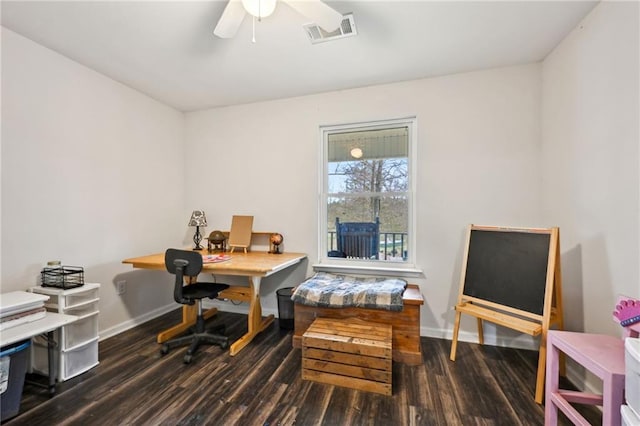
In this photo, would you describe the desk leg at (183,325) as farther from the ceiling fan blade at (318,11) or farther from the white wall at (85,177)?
the ceiling fan blade at (318,11)

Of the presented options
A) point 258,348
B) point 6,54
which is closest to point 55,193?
point 6,54

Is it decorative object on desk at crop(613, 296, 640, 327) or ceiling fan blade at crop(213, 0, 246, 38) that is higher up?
ceiling fan blade at crop(213, 0, 246, 38)

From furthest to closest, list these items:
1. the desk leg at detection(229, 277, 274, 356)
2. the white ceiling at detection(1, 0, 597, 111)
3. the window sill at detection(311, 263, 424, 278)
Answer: the window sill at detection(311, 263, 424, 278)
the desk leg at detection(229, 277, 274, 356)
the white ceiling at detection(1, 0, 597, 111)

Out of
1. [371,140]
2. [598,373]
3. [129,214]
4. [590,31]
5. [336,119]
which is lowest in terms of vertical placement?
[598,373]

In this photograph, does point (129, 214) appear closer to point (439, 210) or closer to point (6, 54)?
point (6, 54)

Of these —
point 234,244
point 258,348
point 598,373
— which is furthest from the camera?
point 234,244

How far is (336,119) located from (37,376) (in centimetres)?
331

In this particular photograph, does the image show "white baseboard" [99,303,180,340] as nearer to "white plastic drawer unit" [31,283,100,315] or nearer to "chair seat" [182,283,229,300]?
"white plastic drawer unit" [31,283,100,315]

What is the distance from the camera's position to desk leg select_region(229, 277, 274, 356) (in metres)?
2.40

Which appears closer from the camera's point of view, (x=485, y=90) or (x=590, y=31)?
(x=590, y=31)

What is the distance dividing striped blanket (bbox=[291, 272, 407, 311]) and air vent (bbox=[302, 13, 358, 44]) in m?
2.01

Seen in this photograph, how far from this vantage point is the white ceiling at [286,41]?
1.76 meters

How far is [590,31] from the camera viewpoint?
180 centimetres

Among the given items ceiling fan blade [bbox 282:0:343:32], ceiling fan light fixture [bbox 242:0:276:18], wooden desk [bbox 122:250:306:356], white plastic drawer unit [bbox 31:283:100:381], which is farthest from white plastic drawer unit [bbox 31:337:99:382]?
ceiling fan blade [bbox 282:0:343:32]
